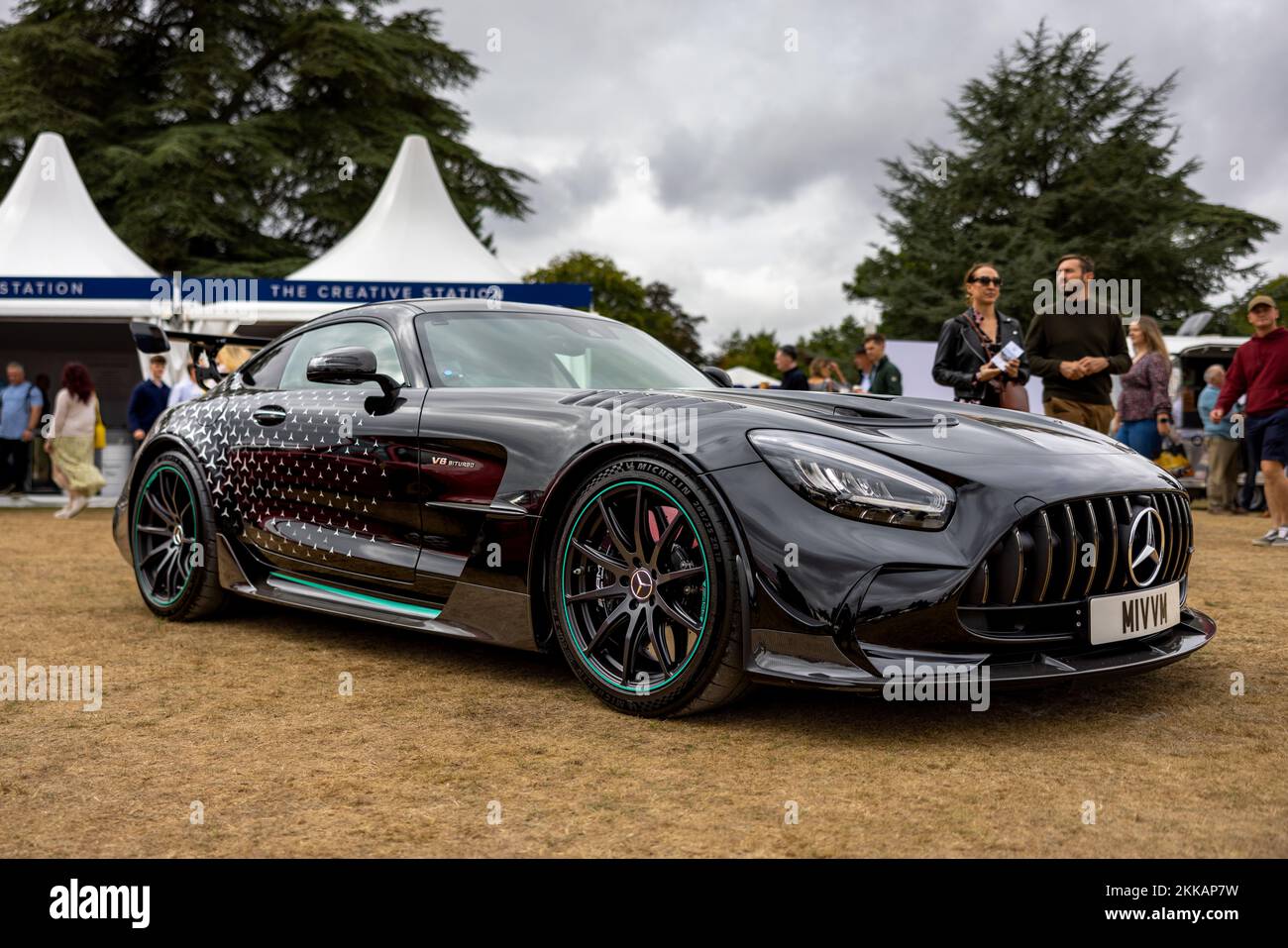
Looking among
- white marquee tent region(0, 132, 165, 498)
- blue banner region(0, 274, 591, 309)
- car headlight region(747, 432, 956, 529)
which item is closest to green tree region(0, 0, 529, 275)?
white marquee tent region(0, 132, 165, 498)

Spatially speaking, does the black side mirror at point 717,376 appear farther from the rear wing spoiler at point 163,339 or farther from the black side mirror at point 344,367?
the rear wing spoiler at point 163,339

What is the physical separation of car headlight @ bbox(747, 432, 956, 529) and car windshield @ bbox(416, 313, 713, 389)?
4.09ft

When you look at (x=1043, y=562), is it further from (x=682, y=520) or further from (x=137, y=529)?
(x=137, y=529)

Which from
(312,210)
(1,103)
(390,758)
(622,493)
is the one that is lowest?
(390,758)

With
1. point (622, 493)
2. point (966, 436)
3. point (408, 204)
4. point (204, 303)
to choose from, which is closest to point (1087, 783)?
point (966, 436)

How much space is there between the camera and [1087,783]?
2912 millimetres

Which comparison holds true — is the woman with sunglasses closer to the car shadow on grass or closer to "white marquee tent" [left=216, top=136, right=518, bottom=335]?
the car shadow on grass

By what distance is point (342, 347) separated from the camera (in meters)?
4.93

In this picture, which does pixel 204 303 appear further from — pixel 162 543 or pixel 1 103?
pixel 1 103

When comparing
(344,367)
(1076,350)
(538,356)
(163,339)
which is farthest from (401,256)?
(344,367)

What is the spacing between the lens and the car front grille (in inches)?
125

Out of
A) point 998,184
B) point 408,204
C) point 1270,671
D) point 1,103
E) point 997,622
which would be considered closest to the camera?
point 997,622

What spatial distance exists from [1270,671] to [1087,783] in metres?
1.65

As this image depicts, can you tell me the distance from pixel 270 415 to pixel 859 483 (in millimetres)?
2768
